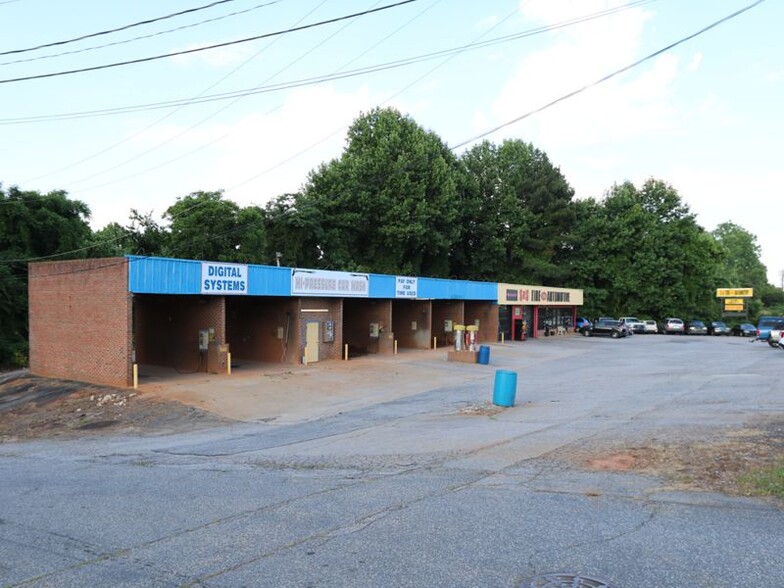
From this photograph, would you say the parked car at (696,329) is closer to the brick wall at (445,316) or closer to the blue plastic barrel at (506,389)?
the brick wall at (445,316)

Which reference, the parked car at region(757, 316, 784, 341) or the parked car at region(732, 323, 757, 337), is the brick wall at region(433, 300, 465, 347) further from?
the parked car at region(732, 323, 757, 337)

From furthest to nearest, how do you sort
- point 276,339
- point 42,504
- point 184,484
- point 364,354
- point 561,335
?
point 561,335, point 364,354, point 276,339, point 184,484, point 42,504

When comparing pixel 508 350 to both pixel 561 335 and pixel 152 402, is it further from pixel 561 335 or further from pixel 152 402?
pixel 152 402

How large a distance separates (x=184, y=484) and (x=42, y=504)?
65.4 inches

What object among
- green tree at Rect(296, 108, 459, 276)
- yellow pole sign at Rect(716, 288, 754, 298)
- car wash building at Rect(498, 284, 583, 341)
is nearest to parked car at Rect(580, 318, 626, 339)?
car wash building at Rect(498, 284, 583, 341)

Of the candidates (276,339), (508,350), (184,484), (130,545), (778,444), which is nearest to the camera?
(130,545)

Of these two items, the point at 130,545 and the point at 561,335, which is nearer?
→ the point at 130,545

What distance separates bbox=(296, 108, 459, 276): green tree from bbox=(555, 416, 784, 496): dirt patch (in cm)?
4123

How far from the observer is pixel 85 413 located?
18172 millimetres

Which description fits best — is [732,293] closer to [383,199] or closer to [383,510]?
[383,199]

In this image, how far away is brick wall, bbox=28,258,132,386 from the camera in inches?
811

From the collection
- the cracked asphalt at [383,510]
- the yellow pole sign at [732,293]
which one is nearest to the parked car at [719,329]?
the yellow pole sign at [732,293]

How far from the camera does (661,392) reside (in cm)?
1812

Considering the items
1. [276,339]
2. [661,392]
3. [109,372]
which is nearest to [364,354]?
[276,339]
